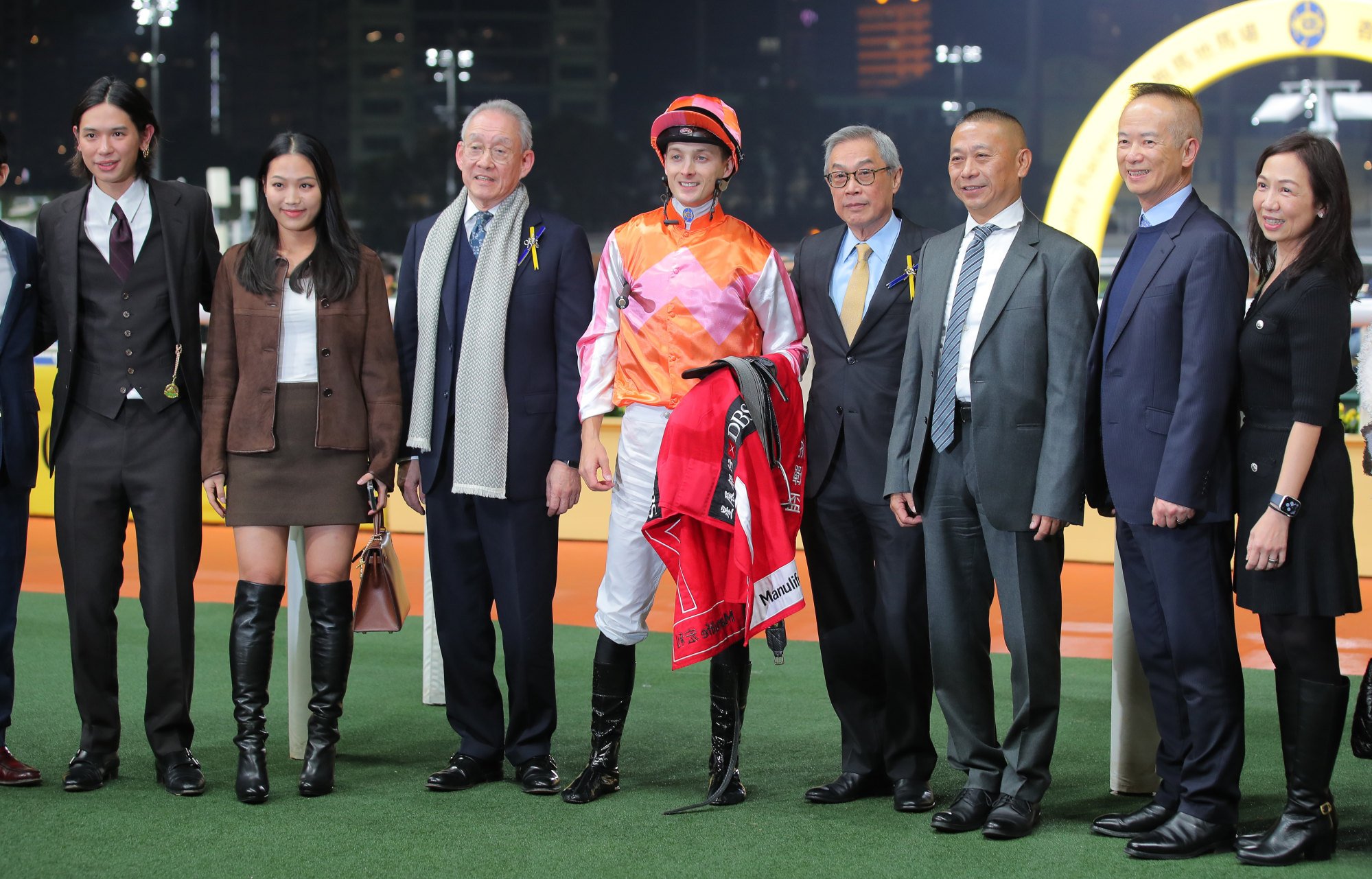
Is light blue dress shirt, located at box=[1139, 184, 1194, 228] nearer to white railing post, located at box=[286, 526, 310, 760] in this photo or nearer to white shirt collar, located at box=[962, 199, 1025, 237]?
white shirt collar, located at box=[962, 199, 1025, 237]

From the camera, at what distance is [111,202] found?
3.42 m

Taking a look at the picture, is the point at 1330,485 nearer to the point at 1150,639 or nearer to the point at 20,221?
the point at 1150,639

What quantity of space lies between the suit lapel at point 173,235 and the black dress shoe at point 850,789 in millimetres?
1901

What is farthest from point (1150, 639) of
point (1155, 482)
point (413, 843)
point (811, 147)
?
point (811, 147)

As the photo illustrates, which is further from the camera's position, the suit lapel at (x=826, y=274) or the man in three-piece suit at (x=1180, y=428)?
the suit lapel at (x=826, y=274)

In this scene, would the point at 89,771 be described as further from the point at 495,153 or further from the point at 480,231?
the point at 495,153

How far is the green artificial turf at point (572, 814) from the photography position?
289cm

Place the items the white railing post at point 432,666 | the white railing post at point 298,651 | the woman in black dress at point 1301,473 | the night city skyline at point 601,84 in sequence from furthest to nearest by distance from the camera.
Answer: the night city skyline at point 601,84, the white railing post at point 432,666, the white railing post at point 298,651, the woman in black dress at point 1301,473

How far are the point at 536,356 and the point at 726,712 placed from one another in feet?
3.23

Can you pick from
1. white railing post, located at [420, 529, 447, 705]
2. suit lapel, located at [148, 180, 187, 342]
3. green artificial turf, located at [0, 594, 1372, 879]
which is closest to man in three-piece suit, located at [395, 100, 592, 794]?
green artificial turf, located at [0, 594, 1372, 879]

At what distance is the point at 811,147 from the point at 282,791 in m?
8.59

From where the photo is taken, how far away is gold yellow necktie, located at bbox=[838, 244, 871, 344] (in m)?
3.32

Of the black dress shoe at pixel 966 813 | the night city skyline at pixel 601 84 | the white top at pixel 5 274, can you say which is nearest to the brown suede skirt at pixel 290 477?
the white top at pixel 5 274

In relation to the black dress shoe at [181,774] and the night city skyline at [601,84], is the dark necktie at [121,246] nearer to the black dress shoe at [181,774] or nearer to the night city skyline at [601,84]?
the black dress shoe at [181,774]
